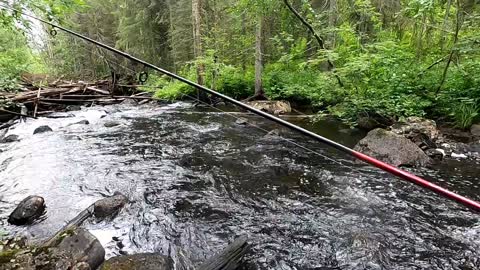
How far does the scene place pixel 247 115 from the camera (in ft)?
36.9

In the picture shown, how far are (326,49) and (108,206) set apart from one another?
26.7 feet

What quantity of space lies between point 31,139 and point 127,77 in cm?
1080

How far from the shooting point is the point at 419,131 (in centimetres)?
749

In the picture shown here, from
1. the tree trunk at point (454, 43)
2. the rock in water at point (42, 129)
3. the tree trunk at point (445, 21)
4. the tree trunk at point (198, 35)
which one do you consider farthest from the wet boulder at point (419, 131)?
the rock in water at point (42, 129)

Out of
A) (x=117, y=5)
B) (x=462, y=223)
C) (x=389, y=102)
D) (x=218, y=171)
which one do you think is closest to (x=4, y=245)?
(x=218, y=171)

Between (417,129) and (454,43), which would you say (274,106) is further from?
(454,43)

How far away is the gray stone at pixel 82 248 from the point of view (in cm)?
306

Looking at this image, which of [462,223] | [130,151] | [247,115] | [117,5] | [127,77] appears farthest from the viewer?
[117,5]

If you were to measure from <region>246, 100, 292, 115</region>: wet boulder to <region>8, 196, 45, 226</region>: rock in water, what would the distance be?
322 inches

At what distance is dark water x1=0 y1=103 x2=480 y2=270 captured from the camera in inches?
145

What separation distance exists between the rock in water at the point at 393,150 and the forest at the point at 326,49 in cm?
187

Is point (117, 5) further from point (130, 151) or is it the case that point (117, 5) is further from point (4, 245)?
point (4, 245)

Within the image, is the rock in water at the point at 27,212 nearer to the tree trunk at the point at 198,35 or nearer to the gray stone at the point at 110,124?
the gray stone at the point at 110,124

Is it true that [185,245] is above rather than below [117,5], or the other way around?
below
